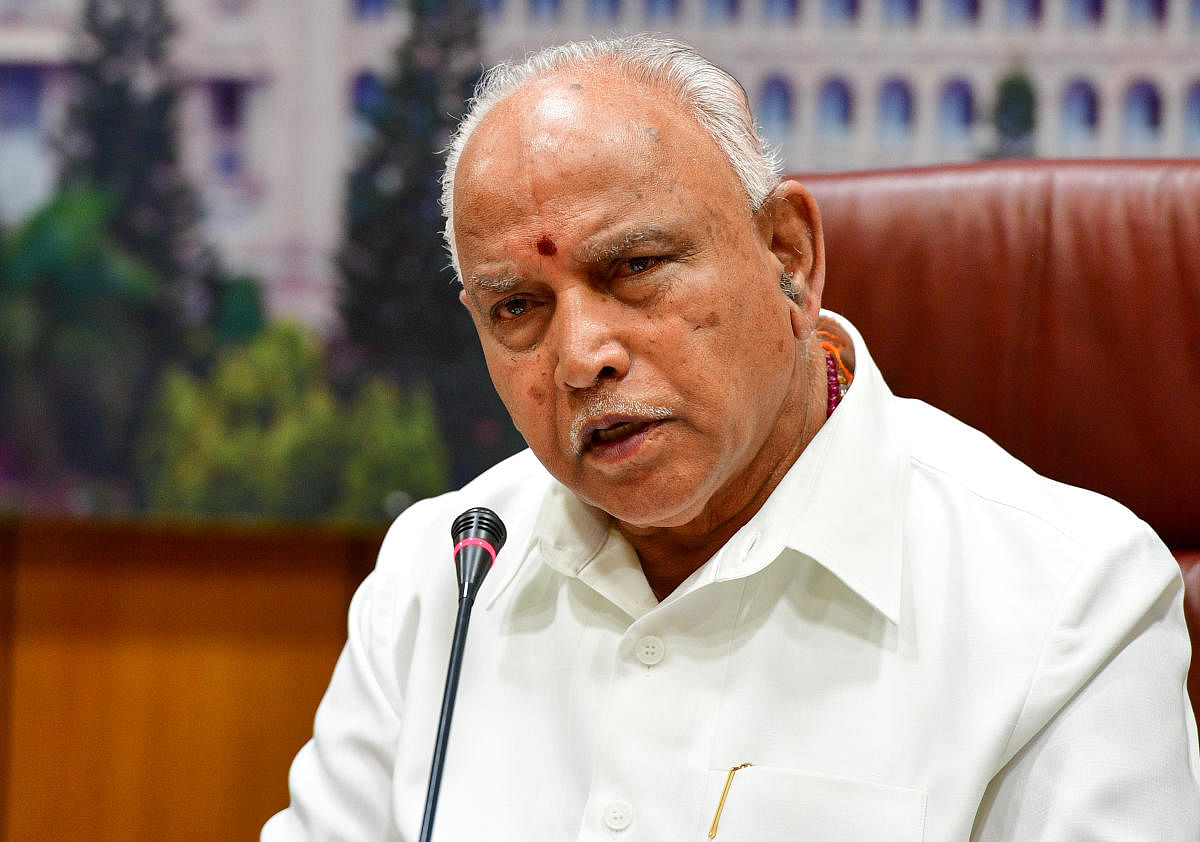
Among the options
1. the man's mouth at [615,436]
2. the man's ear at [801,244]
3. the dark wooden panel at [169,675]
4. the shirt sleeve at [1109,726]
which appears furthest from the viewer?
the dark wooden panel at [169,675]

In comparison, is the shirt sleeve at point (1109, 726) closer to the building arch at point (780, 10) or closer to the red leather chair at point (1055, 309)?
the red leather chair at point (1055, 309)

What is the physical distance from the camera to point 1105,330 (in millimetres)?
1311

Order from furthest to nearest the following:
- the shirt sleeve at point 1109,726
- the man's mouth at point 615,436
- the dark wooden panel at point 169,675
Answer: the dark wooden panel at point 169,675 → the man's mouth at point 615,436 → the shirt sleeve at point 1109,726

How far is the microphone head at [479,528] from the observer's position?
1082 millimetres

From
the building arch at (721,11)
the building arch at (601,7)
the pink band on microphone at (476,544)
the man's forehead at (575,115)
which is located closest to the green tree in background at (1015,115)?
the building arch at (721,11)

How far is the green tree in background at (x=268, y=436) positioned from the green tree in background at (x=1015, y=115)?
1.11 meters

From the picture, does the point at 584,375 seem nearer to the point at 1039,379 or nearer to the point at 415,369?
the point at 1039,379

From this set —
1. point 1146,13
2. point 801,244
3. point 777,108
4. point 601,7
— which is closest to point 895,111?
point 777,108

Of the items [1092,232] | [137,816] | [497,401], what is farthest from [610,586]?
[137,816]

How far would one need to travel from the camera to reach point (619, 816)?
3.48ft

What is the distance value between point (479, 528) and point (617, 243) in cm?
29

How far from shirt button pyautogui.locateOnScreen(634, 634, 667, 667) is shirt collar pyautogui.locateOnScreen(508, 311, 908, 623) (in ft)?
0.17

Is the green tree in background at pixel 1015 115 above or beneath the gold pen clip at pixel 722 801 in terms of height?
above

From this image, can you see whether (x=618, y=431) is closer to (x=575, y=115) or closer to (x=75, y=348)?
(x=575, y=115)
